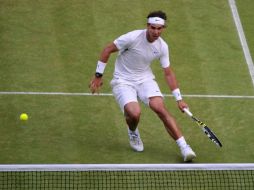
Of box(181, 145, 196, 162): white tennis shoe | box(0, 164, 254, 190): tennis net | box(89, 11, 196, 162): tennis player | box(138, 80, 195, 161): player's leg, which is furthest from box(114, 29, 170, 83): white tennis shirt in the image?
box(0, 164, 254, 190): tennis net

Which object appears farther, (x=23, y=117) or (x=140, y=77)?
(x=23, y=117)

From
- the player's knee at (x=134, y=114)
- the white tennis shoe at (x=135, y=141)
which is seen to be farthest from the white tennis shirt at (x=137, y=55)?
the white tennis shoe at (x=135, y=141)

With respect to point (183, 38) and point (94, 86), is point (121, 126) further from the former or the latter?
point (183, 38)

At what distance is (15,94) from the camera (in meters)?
13.0

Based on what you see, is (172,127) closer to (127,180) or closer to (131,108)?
(131,108)

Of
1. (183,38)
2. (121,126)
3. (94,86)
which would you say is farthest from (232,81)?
(94,86)

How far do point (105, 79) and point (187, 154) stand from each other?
10.2 feet

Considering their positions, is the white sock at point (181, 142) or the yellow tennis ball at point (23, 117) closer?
the white sock at point (181, 142)

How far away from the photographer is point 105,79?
45.1 ft

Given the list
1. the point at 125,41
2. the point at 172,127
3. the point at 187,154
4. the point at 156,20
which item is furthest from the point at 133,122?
the point at 156,20

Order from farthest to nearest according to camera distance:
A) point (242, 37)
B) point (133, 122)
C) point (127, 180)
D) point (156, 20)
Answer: point (242, 37), point (133, 122), point (156, 20), point (127, 180)

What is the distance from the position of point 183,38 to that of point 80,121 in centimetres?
355

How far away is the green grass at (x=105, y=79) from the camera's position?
38.3 feet

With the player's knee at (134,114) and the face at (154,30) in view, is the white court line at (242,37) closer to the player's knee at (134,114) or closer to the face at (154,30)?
the face at (154,30)
